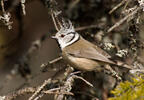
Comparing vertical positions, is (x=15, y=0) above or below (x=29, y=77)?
above

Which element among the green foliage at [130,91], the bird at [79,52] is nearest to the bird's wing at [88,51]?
the bird at [79,52]

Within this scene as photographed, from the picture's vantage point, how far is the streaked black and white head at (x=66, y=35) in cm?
381

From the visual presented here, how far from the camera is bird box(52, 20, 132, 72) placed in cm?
380

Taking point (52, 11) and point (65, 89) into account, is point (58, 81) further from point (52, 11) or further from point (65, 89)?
point (52, 11)

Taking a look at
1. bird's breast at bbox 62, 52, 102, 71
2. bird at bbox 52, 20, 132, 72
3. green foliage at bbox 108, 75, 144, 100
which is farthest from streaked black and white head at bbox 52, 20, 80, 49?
green foliage at bbox 108, 75, 144, 100

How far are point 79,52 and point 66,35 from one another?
31cm

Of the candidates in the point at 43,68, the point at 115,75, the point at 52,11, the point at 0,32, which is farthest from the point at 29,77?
the point at 0,32

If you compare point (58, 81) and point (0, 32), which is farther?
point (0, 32)

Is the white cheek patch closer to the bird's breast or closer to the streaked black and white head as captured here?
the streaked black and white head

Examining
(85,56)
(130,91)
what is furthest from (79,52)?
(130,91)

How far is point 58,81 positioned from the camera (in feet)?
11.2

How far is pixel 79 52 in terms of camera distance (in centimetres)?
408

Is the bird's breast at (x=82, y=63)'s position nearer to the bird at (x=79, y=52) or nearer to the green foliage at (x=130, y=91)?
the bird at (x=79, y=52)

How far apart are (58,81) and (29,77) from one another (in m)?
0.72
